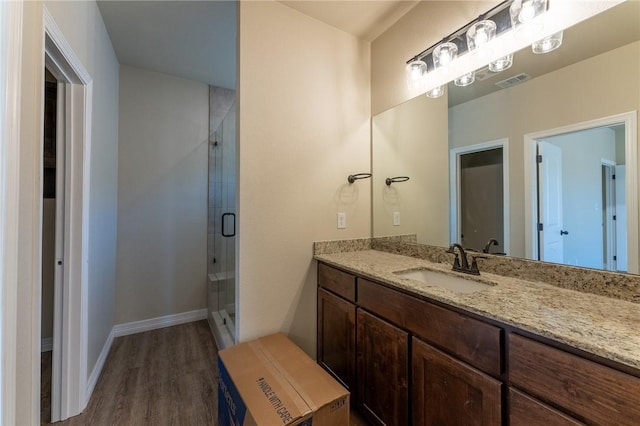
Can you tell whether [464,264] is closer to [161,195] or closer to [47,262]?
[161,195]

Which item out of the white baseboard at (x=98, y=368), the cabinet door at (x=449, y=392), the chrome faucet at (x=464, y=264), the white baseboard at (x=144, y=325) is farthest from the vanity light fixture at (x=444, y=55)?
the white baseboard at (x=144, y=325)

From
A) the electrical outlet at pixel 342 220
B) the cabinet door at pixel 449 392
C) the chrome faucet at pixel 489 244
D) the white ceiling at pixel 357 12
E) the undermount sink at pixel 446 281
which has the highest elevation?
the white ceiling at pixel 357 12

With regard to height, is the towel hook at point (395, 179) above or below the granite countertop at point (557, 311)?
above

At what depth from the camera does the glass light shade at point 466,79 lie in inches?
60.2

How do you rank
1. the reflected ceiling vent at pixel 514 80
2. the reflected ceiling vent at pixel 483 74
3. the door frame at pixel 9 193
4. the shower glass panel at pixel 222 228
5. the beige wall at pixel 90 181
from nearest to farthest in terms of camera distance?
Result: the door frame at pixel 9 193, the beige wall at pixel 90 181, the reflected ceiling vent at pixel 514 80, the reflected ceiling vent at pixel 483 74, the shower glass panel at pixel 222 228

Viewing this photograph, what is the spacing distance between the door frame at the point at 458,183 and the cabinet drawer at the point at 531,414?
807 mm

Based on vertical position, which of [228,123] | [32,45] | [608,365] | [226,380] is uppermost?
[228,123]

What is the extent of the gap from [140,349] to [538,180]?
3.19 m

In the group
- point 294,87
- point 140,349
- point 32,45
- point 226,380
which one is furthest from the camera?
point 140,349

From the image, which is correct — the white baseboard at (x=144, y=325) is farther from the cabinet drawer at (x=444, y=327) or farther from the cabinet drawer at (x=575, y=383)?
the cabinet drawer at (x=575, y=383)

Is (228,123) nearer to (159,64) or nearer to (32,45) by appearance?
(159,64)

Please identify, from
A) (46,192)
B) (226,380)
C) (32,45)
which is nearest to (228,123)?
(32,45)

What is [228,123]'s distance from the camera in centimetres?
250

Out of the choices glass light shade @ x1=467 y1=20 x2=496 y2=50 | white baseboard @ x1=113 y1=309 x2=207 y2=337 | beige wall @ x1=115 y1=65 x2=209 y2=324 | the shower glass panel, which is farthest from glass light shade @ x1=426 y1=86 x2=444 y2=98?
white baseboard @ x1=113 y1=309 x2=207 y2=337
